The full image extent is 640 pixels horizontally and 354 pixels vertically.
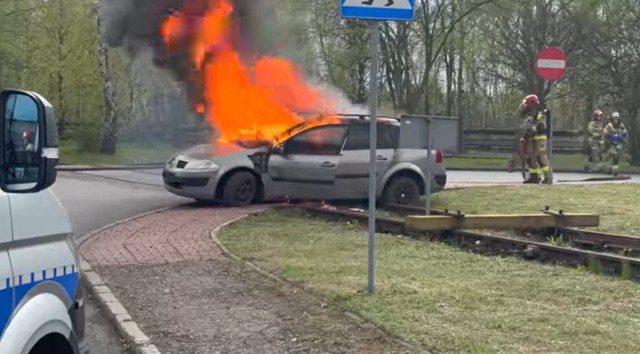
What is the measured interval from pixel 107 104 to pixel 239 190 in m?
5.57

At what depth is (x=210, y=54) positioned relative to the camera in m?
14.4

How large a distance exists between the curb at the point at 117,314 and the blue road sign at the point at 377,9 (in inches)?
125

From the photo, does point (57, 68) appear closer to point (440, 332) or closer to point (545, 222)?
point (545, 222)

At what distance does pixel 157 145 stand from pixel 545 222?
7153 millimetres

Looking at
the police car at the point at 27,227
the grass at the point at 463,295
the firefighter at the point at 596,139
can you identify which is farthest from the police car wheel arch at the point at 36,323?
the firefighter at the point at 596,139

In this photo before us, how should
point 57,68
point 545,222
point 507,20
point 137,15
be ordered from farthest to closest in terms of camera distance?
1. point 507,20
2. point 57,68
3. point 137,15
4. point 545,222

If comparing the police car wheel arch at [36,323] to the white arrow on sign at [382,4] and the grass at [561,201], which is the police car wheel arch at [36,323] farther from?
the grass at [561,201]

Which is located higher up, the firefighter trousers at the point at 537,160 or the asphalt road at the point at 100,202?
the firefighter trousers at the point at 537,160

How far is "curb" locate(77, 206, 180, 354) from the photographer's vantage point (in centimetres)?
618

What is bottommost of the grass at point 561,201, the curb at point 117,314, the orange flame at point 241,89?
the curb at point 117,314

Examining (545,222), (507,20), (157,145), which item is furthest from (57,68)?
(545,222)

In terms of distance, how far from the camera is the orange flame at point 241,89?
14.2m

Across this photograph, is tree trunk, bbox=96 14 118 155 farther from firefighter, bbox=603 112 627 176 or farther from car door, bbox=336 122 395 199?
firefighter, bbox=603 112 627 176

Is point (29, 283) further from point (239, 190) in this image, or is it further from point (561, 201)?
point (561, 201)
